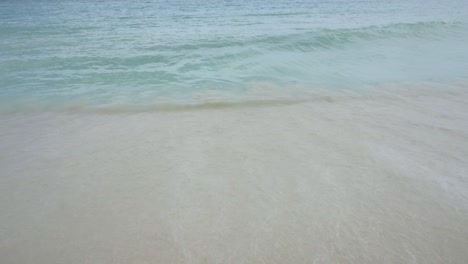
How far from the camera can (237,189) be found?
2553mm

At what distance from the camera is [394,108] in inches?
175

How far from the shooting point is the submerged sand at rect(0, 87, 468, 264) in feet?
6.34

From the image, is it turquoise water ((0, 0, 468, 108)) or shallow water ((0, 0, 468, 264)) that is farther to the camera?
turquoise water ((0, 0, 468, 108))

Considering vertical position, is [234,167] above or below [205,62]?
above

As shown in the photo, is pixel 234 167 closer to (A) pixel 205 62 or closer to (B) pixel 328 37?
(A) pixel 205 62

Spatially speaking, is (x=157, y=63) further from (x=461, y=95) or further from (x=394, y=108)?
(x=461, y=95)

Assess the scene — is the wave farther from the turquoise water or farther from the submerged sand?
the submerged sand

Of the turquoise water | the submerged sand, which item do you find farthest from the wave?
the submerged sand

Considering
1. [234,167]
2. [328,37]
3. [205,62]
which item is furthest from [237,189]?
[328,37]

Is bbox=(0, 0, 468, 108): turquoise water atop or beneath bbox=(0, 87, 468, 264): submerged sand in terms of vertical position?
beneath

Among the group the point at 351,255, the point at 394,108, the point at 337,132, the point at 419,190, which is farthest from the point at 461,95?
the point at 351,255

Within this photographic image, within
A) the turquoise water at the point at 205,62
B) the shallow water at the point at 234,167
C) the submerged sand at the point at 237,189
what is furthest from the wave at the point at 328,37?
the submerged sand at the point at 237,189

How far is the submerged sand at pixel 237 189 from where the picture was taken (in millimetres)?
1934

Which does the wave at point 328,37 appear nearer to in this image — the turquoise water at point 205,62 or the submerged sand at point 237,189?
the turquoise water at point 205,62
